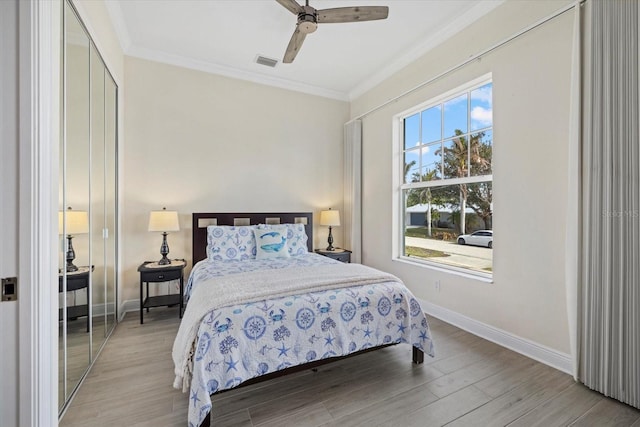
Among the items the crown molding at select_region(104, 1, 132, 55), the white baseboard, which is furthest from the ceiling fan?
the white baseboard

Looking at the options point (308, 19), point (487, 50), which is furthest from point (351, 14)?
point (487, 50)

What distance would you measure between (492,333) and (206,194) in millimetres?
3495

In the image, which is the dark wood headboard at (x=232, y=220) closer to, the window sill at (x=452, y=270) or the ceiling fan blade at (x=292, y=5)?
the window sill at (x=452, y=270)

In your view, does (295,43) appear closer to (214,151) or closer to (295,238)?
(214,151)

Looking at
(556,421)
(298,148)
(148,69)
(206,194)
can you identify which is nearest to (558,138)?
(556,421)

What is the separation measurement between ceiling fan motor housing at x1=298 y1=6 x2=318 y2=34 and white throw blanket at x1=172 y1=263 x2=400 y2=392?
197 centimetres

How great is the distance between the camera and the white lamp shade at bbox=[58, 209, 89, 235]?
168cm

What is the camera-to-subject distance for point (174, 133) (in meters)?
3.55

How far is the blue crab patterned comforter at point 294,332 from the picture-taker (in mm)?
1597

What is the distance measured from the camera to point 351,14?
2.23m

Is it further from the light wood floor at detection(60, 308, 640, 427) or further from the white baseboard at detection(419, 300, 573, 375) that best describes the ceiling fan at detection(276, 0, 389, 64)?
the white baseboard at detection(419, 300, 573, 375)

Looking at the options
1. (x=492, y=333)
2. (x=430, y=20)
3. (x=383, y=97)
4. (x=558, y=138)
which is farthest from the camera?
(x=383, y=97)

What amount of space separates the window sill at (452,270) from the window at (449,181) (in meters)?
0.03

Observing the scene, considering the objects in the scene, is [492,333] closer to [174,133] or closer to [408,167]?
[408,167]
